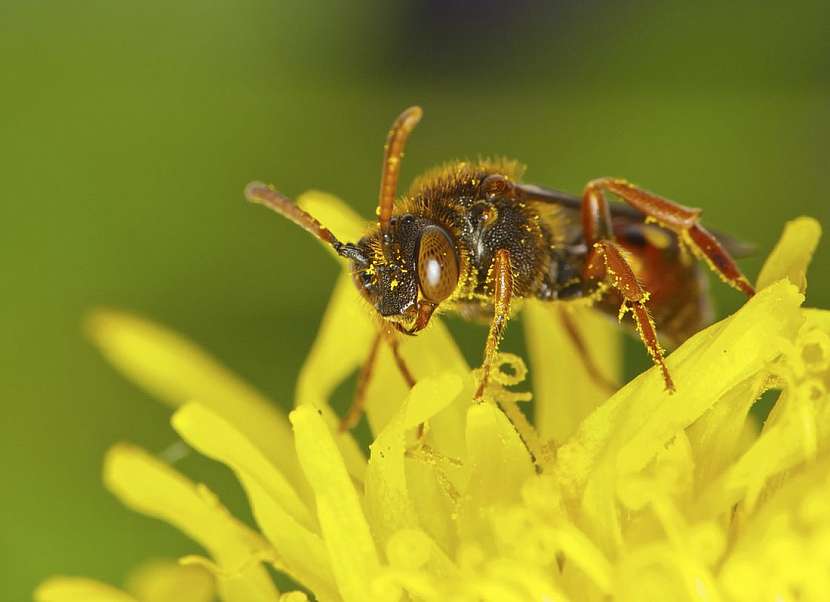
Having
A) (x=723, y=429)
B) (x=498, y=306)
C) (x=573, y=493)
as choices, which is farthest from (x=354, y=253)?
(x=723, y=429)

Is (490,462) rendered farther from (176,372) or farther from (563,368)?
(176,372)

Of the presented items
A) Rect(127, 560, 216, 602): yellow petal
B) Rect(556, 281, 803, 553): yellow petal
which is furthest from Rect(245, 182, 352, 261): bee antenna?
Rect(127, 560, 216, 602): yellow petal

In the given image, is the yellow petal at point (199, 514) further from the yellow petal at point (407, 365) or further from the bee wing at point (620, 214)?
the bee wing at point (620, 214)

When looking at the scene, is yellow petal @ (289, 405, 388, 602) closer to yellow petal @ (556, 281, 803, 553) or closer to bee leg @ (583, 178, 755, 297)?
yellow petal @ (556, 281, 803, 553)

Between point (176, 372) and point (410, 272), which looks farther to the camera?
point (176, 372)

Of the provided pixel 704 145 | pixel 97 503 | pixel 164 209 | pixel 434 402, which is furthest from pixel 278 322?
pixel 434 402

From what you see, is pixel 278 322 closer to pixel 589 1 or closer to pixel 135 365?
pixel 135 365
